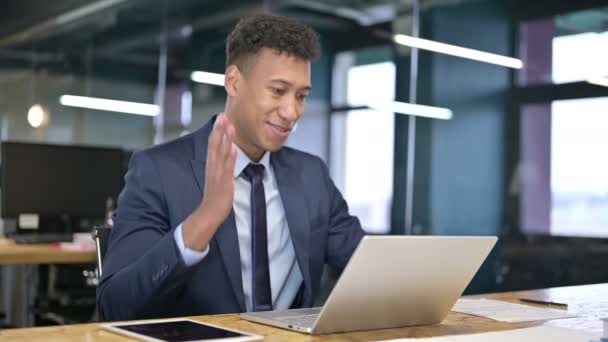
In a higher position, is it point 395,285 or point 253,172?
point 253,172

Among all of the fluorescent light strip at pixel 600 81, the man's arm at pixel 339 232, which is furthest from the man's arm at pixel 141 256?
the fluorescent light strip at pixel 600 81

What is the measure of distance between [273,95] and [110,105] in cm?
524

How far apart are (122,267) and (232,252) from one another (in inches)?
10.1

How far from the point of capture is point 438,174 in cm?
563

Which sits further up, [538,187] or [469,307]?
[538,187]

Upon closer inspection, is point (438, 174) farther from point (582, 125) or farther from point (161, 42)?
point (161, 42)

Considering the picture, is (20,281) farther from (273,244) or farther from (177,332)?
(177,332)

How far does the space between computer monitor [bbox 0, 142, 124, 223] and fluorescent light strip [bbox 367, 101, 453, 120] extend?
216 centimetres

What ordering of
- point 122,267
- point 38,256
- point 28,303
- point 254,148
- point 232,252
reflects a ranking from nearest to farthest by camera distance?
point 122,267, point 232,252, point 254,148, point 38,256, point 28,303

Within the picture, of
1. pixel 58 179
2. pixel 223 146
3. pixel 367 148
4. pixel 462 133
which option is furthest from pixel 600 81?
pixel 223 146

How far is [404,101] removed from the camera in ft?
18.9

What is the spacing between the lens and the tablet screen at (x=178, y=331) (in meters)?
1.32

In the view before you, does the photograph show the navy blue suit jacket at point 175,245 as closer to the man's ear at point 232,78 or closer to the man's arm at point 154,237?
the man's arm at point 154,237

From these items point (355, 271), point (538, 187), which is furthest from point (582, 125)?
point (355, 271)
